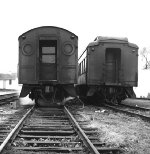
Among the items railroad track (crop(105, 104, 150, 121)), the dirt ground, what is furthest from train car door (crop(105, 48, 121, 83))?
the dirt ground

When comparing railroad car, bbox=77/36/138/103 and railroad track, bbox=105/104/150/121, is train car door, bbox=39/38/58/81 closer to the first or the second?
railroad car, bbox=77/36/138/103

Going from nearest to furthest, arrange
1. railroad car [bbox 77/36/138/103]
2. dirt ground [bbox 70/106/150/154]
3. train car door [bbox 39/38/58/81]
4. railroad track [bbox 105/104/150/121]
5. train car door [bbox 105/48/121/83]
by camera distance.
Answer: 1. dirt ground [bbox 70/106/150/154]
2. railroad track [bbox 105/104/150/121]
3. train car door [bbox 39/38/58/81]
4. railroad car [bbox 77/36/138/103]
5. train car door [bbox 105/48/121/83]

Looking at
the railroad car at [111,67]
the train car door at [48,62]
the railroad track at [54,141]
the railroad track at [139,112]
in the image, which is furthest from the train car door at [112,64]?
the railroad track at [54,141]

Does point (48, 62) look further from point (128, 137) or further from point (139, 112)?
point (128, 137)

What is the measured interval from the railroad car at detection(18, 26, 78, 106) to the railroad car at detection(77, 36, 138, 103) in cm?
182

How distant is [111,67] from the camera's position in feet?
44.4

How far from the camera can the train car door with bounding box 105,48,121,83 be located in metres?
13.4

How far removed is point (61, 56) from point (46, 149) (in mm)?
7266

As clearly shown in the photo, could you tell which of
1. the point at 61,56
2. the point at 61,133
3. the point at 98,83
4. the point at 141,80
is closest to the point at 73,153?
the point at 61,133

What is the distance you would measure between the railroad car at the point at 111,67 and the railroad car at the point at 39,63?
1822 mm

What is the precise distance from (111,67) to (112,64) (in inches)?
6.9

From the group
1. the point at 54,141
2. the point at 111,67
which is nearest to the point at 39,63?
the point at 111,67

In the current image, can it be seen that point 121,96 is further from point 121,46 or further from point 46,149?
point 46,149

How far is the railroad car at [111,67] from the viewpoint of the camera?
512 inches
